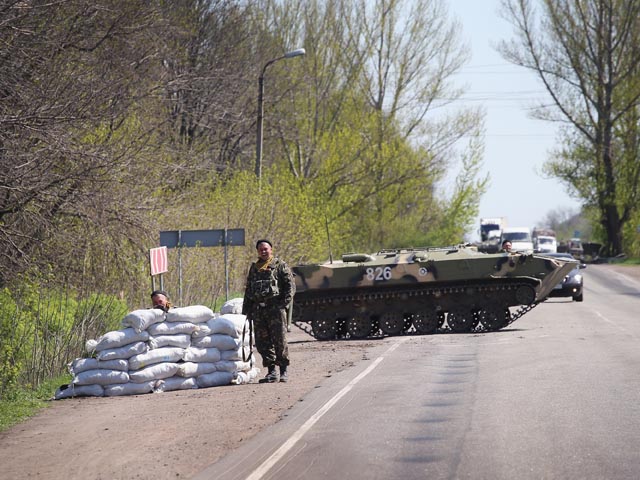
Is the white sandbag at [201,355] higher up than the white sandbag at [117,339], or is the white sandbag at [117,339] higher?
the white sandbag at [117,339]

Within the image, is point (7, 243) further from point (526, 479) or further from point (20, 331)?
point (526, 479)

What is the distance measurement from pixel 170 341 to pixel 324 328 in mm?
11294

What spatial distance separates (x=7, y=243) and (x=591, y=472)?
14094mm

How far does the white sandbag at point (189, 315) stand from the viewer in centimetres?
1611

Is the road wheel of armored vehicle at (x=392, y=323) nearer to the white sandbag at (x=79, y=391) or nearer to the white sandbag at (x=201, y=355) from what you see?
the white sandbag at (x=201, y=355)

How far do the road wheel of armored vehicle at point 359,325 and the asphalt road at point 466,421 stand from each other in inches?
270

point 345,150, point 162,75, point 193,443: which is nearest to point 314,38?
point 345,150

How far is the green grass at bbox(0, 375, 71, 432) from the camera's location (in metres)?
13.7

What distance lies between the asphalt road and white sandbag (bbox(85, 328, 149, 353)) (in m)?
2.43

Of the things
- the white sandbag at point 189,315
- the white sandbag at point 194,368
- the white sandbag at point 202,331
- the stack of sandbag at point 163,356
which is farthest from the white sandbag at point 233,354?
the white sandbag at point 189,315

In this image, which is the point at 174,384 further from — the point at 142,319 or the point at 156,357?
the point at 142,319

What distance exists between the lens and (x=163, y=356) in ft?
51.9

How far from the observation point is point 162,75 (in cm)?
2867

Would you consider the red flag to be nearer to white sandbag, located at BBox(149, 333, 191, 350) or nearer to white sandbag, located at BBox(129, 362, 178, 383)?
white sandbag, located at BBox(149, 333, 191, 350)
